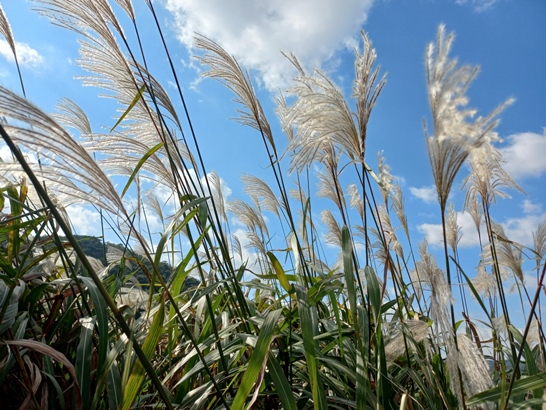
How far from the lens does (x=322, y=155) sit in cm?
241

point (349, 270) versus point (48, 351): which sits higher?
point (349, 270)

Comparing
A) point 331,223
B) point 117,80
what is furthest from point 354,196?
point 117,80

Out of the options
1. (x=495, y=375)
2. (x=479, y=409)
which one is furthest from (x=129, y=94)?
(x=495, y=375)

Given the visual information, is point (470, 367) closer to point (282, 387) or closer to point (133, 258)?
point (282, 387)

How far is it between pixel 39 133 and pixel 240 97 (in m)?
1.32

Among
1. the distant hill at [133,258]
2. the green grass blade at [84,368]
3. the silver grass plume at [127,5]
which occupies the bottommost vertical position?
the green grass blade at [84,368]

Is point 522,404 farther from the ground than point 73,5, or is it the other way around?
point 73,5

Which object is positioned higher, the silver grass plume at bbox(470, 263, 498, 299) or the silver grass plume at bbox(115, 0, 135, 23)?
the silver grass plume at bbox(115, 0, 135, 23)

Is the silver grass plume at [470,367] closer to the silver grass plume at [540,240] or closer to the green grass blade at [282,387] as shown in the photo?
the green grass blade at [282,387]

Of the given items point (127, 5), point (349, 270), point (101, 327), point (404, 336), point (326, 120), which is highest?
point (127, 5)

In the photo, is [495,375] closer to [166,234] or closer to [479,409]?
[479,409]

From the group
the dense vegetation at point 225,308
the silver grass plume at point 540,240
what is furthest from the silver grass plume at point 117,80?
the silver grass plume at point 540,240

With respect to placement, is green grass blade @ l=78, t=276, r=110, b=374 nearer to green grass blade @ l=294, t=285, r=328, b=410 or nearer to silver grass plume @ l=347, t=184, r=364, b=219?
green grass blade @ l=294, t=285, r=328, b=410

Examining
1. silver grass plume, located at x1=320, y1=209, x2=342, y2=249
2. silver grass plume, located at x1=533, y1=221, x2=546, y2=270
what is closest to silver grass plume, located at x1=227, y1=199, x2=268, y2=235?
silver grass plume, located at x1=320, y1=209, x2=342, y2=249
